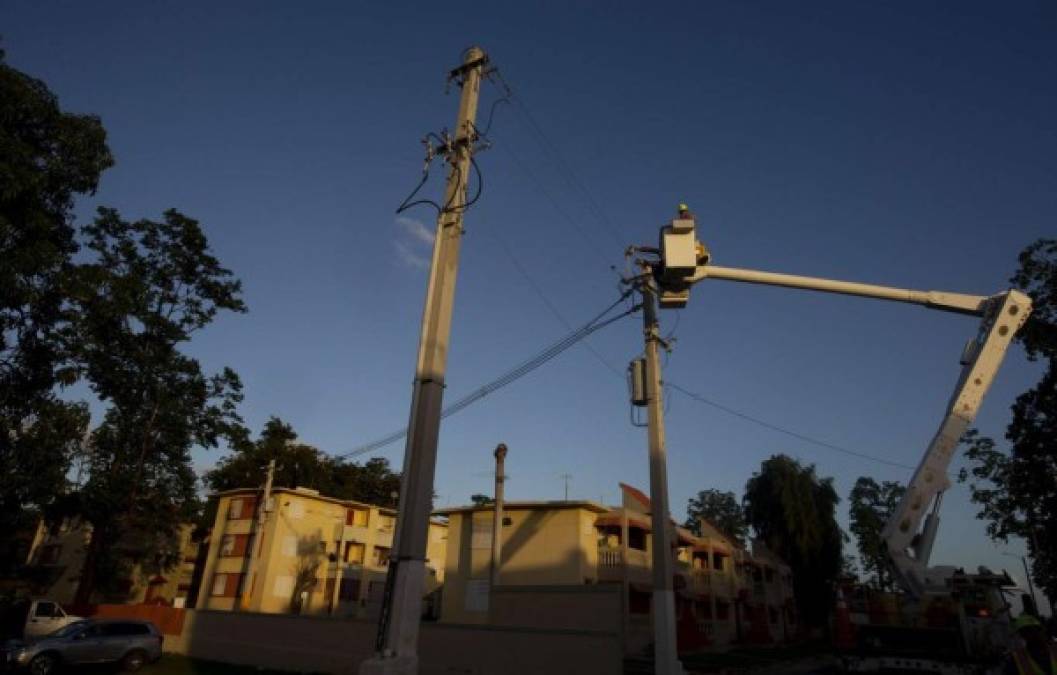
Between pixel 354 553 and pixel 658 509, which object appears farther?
pixel 354 553

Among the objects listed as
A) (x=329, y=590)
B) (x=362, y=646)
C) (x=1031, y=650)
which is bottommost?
(x=362, y=646)

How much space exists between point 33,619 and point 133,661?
1225cm

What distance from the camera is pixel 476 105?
1222cm

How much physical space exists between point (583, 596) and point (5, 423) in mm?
20802

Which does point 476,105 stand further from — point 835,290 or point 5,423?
point 5,423

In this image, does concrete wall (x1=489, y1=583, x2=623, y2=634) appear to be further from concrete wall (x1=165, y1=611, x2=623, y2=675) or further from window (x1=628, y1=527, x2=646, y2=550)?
window (x1=628, y1=527, x2=646, y2=550)

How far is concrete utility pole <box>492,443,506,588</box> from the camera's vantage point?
1196 inches

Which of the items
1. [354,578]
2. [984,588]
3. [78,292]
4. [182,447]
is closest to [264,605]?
[354,578]

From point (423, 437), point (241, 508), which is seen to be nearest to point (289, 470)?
point (241, 508)

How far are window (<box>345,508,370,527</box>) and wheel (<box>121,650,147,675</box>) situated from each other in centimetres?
2481

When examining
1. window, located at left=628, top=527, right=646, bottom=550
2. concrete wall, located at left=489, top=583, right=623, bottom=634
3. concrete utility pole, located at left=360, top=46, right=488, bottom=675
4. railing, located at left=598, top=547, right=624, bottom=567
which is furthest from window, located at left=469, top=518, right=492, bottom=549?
concrete utility pole, located at left=360, top=46, right=488, bottom=675

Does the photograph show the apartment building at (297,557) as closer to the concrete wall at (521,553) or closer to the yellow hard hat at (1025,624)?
the concrete wall at (521,553)

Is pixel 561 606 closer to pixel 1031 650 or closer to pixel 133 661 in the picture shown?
pixel 133 661

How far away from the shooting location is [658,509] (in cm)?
1728
